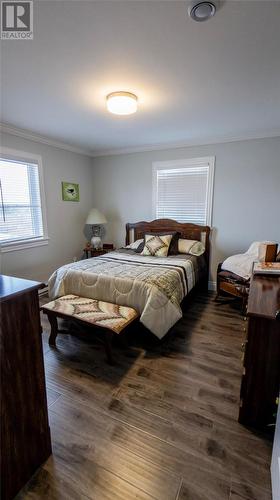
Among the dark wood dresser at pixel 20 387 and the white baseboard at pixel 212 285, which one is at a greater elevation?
the dark wood dresser at pixel 20 387

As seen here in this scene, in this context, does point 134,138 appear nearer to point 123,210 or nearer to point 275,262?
point 123,210

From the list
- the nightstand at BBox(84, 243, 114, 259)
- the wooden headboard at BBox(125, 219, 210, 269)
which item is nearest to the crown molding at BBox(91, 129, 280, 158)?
the wooden headboard at BBox(125, 219, 210, 269)

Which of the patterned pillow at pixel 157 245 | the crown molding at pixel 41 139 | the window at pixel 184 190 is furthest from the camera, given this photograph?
the window at pixel 184 190

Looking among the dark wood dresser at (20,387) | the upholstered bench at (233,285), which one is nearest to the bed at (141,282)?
the upholstered bench at (233,285)

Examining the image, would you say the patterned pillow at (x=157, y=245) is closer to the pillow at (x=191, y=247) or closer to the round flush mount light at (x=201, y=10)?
the pillow at (x=191, y=247)

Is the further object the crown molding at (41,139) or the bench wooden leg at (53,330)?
the crown molding at (41,139)

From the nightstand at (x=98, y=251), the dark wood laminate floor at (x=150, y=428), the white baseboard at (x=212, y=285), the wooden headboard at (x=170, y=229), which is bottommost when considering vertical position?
the dark wood laminate floor at (x=150, y=428)

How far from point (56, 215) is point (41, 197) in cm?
44

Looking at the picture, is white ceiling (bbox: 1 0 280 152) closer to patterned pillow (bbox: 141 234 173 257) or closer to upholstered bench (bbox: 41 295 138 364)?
patterned pillow (bbox: 141 234 173 257)

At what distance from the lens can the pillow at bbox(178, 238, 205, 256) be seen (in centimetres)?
374

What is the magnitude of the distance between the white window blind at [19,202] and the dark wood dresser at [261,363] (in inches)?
126

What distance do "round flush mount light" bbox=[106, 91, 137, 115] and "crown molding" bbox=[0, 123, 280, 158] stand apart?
1686mm

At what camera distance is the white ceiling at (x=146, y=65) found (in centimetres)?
133

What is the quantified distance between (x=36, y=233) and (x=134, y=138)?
2.20 metres
